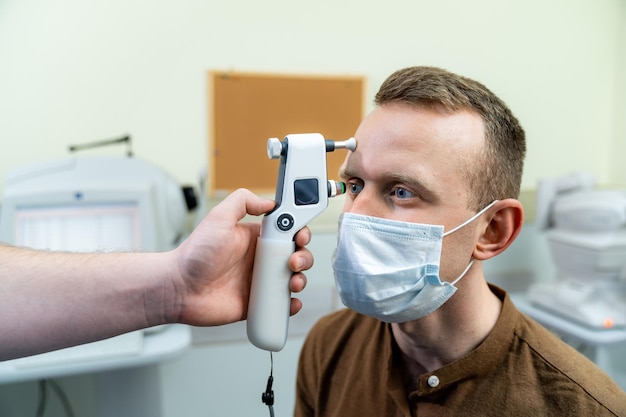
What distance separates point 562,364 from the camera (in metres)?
0.93

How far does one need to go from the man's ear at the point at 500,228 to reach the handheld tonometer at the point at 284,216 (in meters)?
0.36

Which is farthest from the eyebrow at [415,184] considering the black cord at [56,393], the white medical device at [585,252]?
the black cord at [56,393]

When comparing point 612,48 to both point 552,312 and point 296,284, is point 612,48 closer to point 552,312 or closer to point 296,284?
point 552,312

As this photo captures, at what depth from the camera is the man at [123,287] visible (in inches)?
29.5

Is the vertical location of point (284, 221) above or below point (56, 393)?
above

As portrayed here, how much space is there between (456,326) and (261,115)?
4.07 feet

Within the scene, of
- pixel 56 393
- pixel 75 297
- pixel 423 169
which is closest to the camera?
pixel 75 297

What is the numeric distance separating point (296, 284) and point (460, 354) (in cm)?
40

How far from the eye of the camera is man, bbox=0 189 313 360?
750 millimetres

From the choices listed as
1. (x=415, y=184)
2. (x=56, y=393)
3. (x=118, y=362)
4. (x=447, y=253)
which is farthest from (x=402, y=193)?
(x=56, y=393)

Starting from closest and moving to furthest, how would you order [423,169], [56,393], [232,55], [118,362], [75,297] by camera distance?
[75,297], [423,169], [118,362], [232,55], [56,393]

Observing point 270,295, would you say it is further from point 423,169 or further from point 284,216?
point 423,169

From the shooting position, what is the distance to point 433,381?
949 millimetres

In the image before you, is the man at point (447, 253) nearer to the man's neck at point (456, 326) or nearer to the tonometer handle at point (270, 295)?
the man's neck at point (456, 326)
